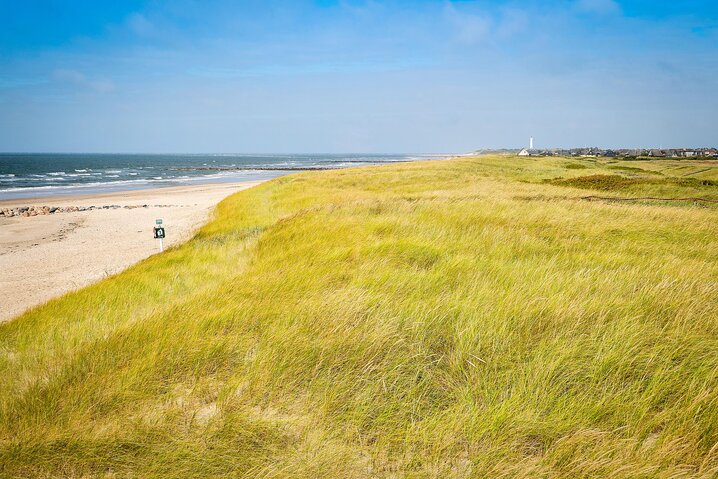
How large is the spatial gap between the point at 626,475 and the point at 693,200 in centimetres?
1762

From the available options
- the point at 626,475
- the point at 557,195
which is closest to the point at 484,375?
the point at 626,475

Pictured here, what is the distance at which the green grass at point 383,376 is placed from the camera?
90.5 inches

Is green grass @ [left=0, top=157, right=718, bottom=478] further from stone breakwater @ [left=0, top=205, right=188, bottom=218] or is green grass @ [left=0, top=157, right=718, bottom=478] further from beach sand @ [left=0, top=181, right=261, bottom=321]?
stone breakwater @ [left=0, top=205, right=188, bottom=218]

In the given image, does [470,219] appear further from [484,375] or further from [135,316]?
Result: [135,316]

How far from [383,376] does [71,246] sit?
55.7 ft

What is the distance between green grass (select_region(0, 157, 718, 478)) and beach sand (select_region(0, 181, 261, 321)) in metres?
5.49

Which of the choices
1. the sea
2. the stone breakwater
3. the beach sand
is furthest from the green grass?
the sea

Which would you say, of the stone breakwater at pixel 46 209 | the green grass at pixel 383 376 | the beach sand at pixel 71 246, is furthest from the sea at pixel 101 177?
the green grass at pixel 383 376

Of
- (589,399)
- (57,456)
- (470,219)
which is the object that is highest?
(470,219)

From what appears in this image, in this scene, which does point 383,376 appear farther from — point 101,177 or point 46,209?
point 101,177

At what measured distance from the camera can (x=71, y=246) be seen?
15.1 m

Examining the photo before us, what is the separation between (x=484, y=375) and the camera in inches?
114

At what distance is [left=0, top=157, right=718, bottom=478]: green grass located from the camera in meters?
2.30

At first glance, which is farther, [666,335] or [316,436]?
[666,335]
